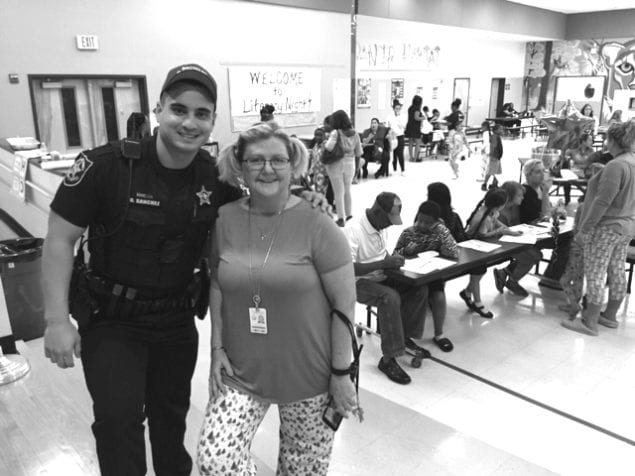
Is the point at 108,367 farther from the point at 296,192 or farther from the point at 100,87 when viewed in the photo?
the point at 100,87

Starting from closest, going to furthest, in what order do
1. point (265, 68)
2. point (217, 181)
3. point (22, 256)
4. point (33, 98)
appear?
point (217, 181)
point (22, 256)
point (33, 98)
point (265, 68)

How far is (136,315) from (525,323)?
386cm

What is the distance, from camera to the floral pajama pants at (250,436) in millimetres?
1631

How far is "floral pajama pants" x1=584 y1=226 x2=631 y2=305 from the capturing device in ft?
13.7

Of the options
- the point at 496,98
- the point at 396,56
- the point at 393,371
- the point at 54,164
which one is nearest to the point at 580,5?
the point at 496,98

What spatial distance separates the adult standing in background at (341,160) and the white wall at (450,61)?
6.66m

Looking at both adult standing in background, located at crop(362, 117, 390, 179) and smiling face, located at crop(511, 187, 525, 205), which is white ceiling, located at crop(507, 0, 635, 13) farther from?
smiling face, located at crop(511, 187, 525, 205)

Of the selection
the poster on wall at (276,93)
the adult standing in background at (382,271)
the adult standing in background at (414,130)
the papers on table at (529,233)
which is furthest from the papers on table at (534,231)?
the adult standing in background at (414,130)

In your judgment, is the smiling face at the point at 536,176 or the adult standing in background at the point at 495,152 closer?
the smiling face at the point at 536,176

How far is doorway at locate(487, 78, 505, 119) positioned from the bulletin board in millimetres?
2293

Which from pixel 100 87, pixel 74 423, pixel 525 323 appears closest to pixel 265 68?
pixel 100 87

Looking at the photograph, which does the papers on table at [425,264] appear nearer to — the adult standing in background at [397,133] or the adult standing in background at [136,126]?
the adult standing in background at [136,126]

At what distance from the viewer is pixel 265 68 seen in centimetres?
1066

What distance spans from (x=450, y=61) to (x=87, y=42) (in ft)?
44.9
